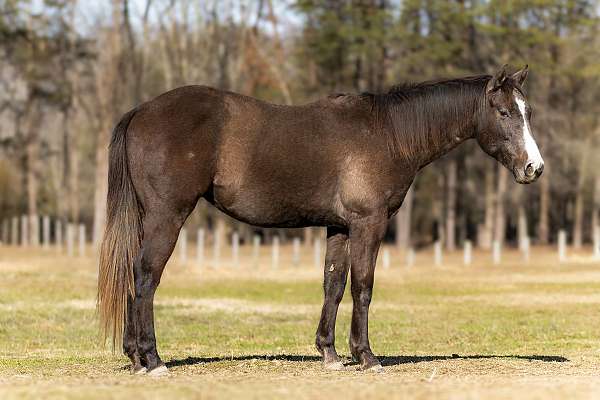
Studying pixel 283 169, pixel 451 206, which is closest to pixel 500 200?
pixel 451 206

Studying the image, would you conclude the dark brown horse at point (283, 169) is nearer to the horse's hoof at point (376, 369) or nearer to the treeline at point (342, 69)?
the horse's hoof at point (376, 369)

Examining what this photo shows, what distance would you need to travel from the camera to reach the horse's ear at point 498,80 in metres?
10.8

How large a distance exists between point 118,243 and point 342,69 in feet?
137

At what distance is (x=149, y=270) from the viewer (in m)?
10.1

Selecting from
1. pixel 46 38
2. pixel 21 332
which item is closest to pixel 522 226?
pixel 46 38

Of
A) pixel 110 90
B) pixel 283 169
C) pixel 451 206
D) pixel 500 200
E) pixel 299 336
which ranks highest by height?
pixel 110 90

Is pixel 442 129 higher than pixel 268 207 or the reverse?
higher

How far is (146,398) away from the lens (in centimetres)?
820

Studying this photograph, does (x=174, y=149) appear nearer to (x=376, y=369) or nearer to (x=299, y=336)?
(x=376, y=369)

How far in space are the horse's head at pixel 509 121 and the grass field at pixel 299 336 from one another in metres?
2.18

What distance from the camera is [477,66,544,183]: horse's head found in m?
10.7

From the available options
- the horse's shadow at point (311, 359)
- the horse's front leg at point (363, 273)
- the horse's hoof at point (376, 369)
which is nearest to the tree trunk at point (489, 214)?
the horse's shadow at point (311, 359)

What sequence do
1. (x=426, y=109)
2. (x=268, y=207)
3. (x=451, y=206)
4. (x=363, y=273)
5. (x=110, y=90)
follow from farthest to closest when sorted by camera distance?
(x=451, y=206), (x=110, y=90), (x=426, y=109), (x=363, y=273), (x=268, y=207)

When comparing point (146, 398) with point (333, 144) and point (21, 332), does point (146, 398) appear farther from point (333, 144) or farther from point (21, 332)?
point (21, 332)
